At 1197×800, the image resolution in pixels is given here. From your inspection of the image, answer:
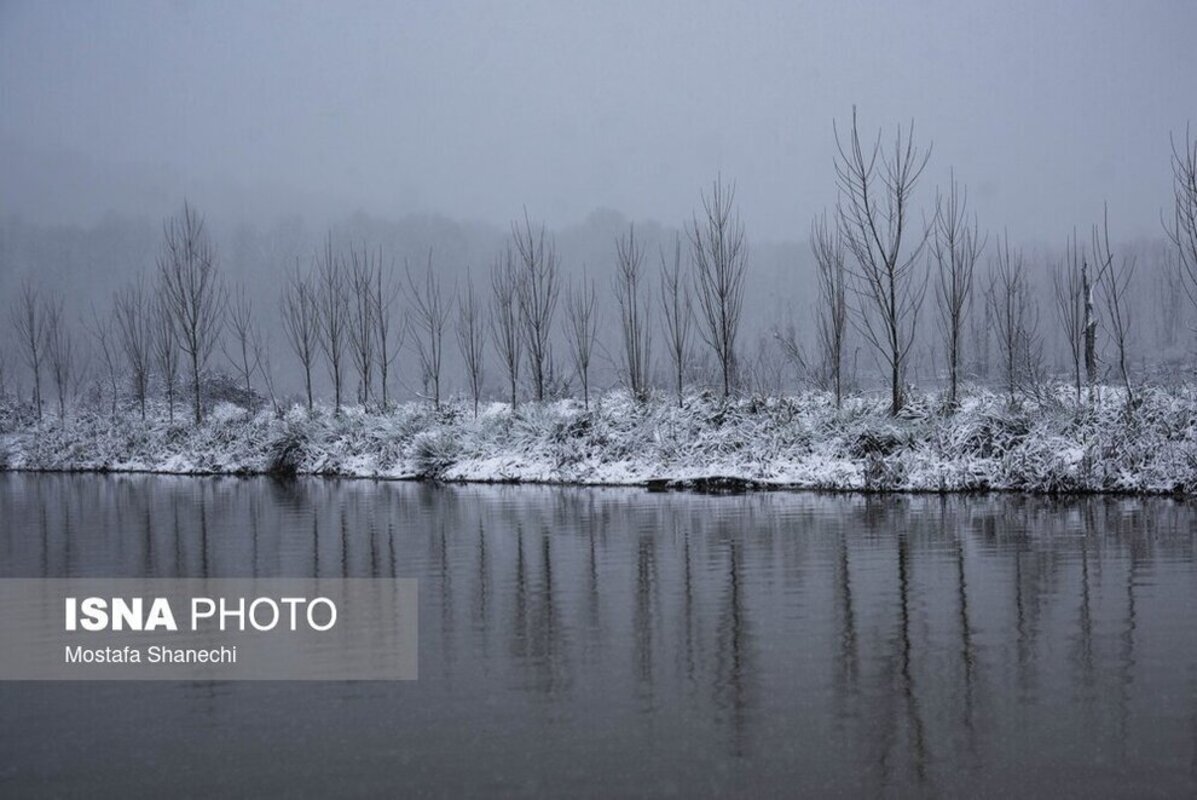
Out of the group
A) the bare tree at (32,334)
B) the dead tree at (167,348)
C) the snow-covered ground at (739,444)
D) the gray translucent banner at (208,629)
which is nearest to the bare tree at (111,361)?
the dead tree at (167,348)

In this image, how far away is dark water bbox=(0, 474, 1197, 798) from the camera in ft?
13.9

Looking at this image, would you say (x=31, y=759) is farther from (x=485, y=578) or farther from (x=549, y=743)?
(x=485, y=578)

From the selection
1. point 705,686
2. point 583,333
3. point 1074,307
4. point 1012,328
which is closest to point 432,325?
point 583,333

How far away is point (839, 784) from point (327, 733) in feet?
8.52

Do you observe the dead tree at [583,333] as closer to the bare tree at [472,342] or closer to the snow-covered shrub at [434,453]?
the bare tree at [472,342]

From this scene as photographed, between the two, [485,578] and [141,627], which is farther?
[485,578]

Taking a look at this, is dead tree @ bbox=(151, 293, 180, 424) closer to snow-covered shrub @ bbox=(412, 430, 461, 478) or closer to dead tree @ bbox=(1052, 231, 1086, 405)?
snow-covered shrub @ bbox=(412, 430, 461, 478)

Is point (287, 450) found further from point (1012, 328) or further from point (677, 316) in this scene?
point (1012, 328)

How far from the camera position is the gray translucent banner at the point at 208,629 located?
246 inches

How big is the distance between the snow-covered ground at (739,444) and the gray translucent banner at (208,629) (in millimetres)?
11556

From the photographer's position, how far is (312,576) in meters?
9.57

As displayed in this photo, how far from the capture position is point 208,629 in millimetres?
7410

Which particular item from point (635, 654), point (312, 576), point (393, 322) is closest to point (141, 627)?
point (312, 576)

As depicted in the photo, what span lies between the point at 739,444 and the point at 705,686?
49.9ft
